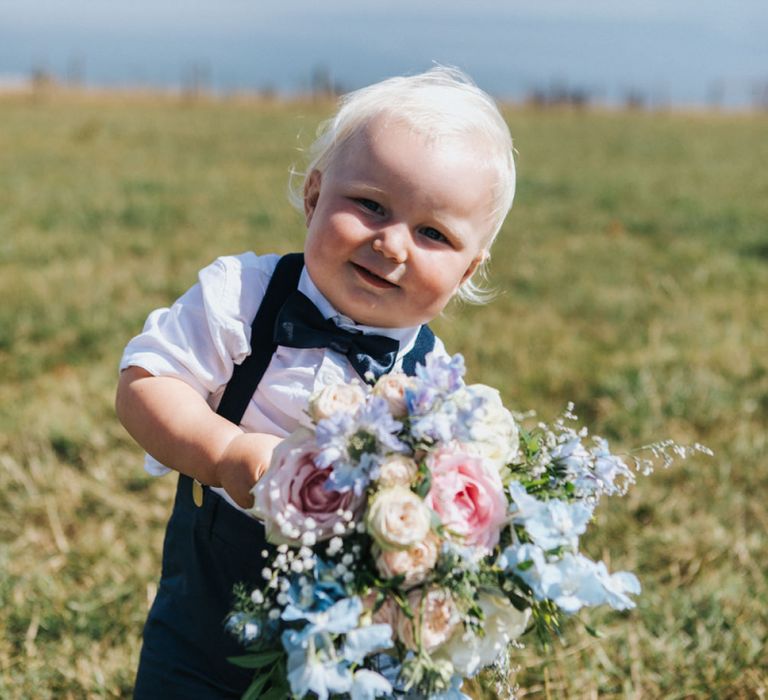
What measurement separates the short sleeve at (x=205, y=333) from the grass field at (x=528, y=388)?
1102mm

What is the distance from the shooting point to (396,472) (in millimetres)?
1370

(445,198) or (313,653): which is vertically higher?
(445,198)

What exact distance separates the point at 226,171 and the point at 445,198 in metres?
10.4

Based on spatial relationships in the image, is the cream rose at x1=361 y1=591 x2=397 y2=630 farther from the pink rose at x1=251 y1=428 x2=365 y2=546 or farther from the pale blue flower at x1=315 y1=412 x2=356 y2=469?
the pale blue flower at x1=315 y1=412 x2=356 y2=469

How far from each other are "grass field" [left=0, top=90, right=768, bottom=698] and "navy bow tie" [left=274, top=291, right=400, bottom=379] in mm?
1190

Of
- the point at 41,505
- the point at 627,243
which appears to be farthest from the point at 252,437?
the point at 627,243

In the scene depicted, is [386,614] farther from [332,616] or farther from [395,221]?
[395,221]

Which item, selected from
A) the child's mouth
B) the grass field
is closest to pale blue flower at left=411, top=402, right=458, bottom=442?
the child's mouth

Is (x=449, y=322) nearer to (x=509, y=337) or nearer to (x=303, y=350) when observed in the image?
(x=509, y=337)

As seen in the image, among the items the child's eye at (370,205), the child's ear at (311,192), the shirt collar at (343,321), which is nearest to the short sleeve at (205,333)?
the shirt collar at (343,321)

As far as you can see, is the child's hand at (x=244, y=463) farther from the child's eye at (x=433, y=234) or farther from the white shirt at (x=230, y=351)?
the child's eye at (x=433, y=234)

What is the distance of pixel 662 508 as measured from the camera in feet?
11.8

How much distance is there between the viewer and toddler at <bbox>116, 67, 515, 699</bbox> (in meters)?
A: 1.87

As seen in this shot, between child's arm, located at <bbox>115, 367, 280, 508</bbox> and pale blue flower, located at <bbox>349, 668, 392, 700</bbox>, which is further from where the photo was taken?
child's arm, located at <bbox>115, 367, 280, 508</bbox>
